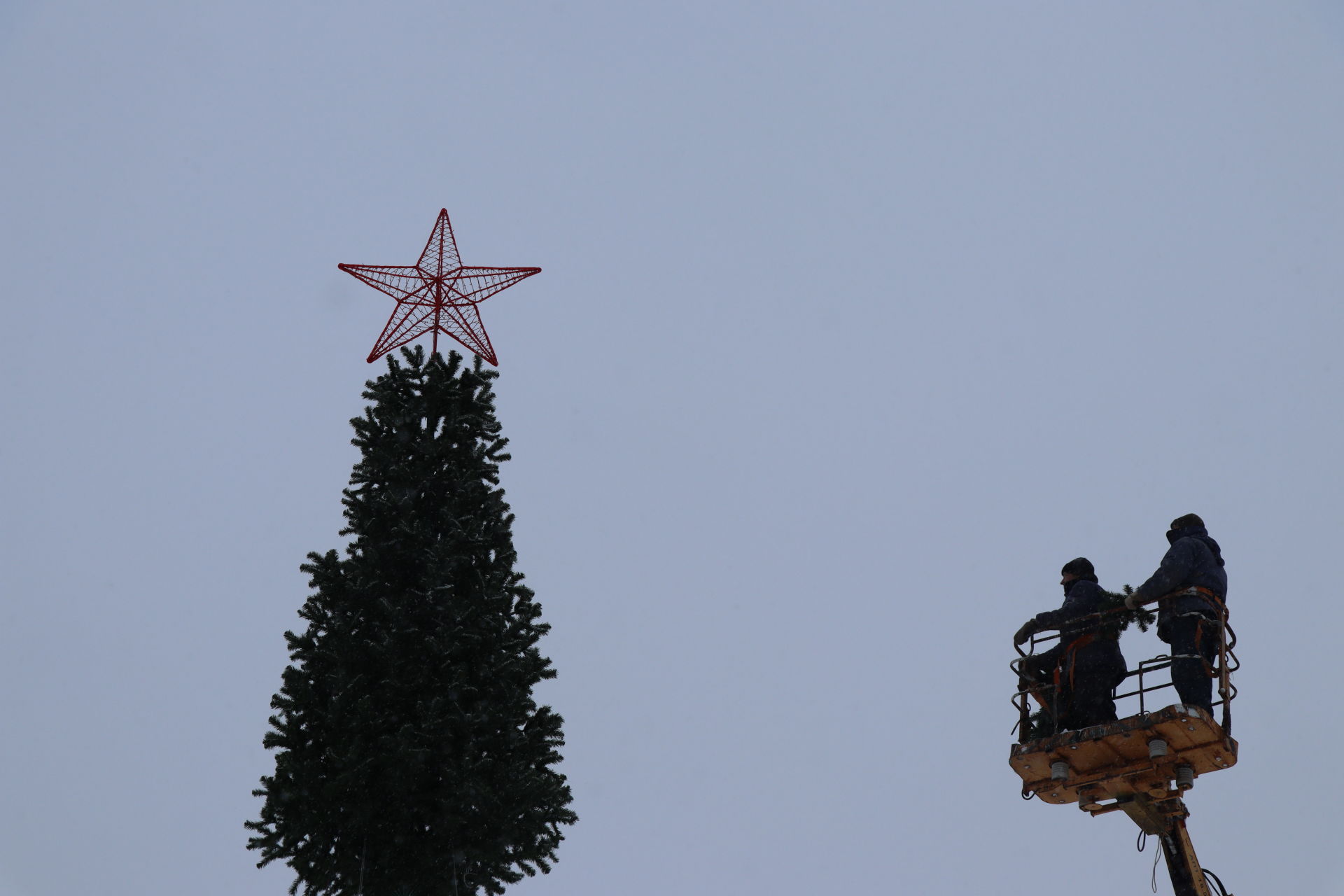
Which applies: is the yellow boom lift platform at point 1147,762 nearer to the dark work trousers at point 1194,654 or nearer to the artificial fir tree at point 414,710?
the dark work trousers at point 1194,654

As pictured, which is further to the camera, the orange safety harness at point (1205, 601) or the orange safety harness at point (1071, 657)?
the orange safety harness at point (1071, 657)

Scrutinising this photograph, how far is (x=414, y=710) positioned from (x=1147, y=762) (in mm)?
7847

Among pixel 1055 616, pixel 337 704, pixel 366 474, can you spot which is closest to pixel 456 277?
pixel 366 474

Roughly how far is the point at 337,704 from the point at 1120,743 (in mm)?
8253

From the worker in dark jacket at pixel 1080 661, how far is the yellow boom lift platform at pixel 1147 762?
0.16 meters

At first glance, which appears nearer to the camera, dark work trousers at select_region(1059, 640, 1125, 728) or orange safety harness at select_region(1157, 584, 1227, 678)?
orange safety harness at select_region(1157, 584, 1227, 678)

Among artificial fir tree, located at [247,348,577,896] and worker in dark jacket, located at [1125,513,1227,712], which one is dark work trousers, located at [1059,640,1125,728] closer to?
worker in dark jacket, located at [1125,513,1227,712]

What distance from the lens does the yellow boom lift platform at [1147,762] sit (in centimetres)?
1363

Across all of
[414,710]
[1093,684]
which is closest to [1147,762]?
[1093,684]

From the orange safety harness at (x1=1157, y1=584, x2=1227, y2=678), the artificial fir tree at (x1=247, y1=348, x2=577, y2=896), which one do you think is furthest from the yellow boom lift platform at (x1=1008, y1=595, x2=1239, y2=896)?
the artificial fir tree at (x1=247, y1=348, x2=577, y2=896)

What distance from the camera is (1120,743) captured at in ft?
45.8

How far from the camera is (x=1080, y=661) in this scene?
1466 cm

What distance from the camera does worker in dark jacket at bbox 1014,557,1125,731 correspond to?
14.5m

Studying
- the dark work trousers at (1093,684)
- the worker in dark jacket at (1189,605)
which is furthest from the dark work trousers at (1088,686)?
the worker in dark jacket at (1189,605)
